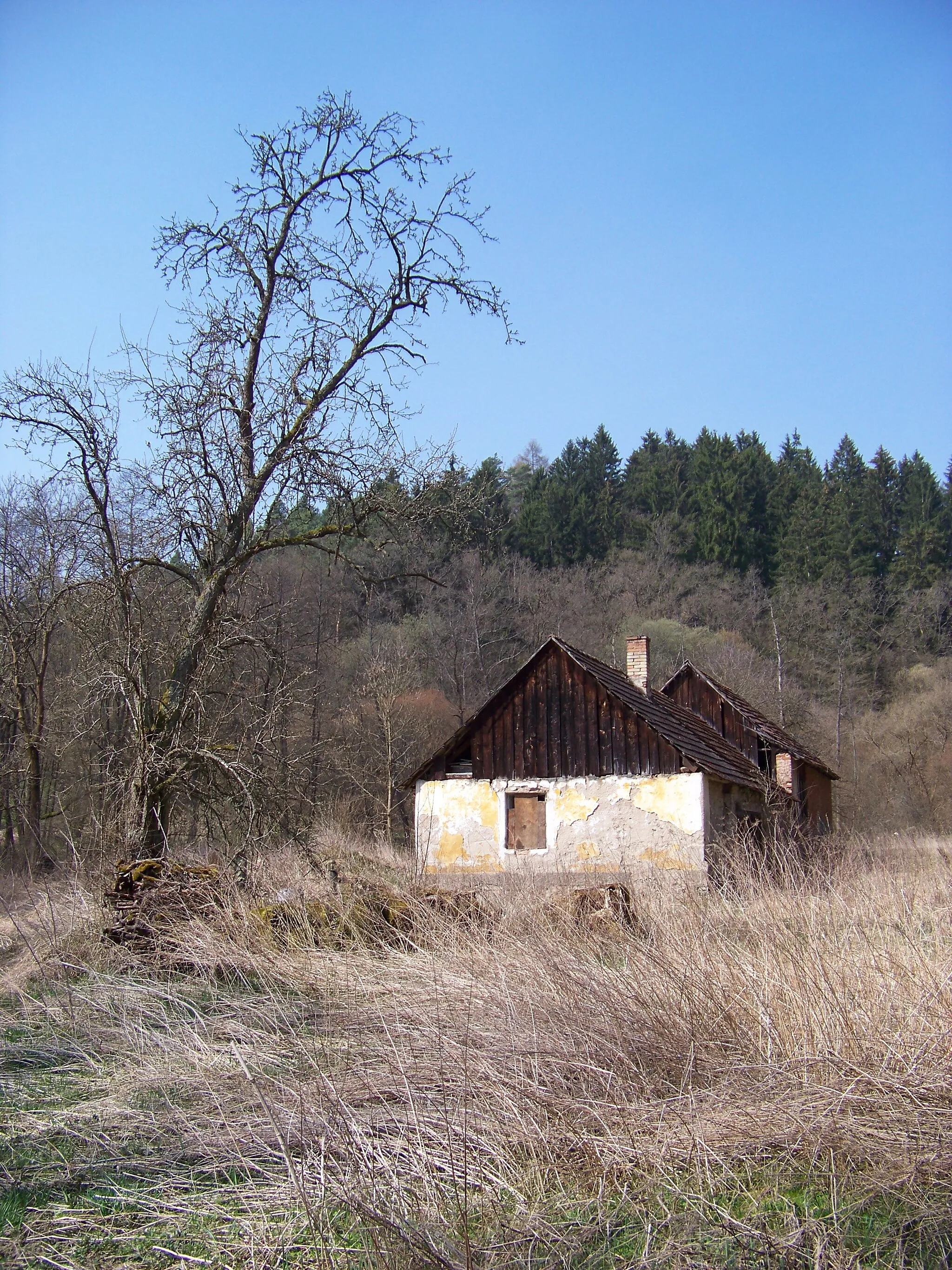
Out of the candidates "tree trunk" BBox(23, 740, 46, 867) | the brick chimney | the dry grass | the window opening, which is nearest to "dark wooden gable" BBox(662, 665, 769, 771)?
the brick chimney

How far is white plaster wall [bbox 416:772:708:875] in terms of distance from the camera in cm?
1858

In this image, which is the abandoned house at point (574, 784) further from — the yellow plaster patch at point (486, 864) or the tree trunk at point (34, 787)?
the tree trunk at point (34, 787)

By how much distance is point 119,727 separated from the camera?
61.7 feet

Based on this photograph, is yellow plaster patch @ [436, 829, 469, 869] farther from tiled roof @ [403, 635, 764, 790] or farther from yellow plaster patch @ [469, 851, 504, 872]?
tiled roof @ [403, 635, 764, 790]

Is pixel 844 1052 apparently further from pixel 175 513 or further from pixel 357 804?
pixel 357 804

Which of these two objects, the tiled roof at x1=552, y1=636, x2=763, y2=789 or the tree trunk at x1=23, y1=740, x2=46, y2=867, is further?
the tiled roof at x1=552, y1=636, x2=763, y2=789

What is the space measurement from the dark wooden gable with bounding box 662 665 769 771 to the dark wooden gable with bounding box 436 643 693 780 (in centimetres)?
564

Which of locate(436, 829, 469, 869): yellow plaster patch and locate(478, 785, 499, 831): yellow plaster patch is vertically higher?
locate(478, 785, 499, 831): yellow plaster patch

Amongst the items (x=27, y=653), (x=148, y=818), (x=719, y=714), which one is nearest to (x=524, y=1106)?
(x=148, y=818)

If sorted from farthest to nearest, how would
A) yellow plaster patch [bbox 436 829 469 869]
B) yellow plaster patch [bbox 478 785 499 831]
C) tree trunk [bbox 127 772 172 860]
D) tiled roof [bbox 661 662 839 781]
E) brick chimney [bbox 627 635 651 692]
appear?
1. tiled roof [bbox 661 662 839 781]
2. brick chimney [bbox 627 635 651 692]
3. yellow plaster patch [bbox 478 785 499 831]
4. yellow plaster patch [bbox 436 829 469 869]
5. tree trunk [bbox 127 772 172 860]

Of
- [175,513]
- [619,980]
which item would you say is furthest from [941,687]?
[619,980]

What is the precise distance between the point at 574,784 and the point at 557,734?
3.61 feet

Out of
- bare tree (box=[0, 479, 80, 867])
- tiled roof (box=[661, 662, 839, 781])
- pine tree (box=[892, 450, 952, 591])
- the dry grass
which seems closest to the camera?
the dry grass

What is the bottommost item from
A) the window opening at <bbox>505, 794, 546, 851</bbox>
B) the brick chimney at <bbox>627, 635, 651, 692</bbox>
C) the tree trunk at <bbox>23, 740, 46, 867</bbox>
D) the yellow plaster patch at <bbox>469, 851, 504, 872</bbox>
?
the yellow plaster patch at <bbox>469, 851, 504, 872</bbox>
